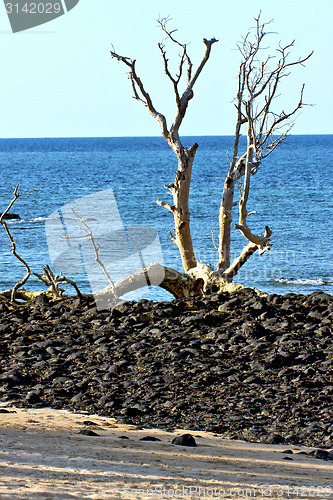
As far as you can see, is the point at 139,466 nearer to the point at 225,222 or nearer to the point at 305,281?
the point at 225,222

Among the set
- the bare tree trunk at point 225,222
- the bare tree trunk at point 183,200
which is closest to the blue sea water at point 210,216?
the bare tree trunk at point 183,200

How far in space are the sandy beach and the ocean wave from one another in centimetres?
1604

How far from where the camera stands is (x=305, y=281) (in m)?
22.2

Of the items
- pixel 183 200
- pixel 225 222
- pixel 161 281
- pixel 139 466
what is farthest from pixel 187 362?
pixel 183 200

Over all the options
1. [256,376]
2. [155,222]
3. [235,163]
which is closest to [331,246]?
[155,222]

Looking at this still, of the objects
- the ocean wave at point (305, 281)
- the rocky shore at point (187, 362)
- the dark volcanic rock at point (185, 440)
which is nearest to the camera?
the dark volcanic rock at point (185, 440)

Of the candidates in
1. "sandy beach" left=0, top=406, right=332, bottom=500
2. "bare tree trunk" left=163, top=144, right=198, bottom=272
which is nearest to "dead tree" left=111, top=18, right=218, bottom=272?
"bare tree trunk" left=163, top=144, right=198, bottom=272

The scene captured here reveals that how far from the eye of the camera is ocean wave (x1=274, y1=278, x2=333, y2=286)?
21.8 m

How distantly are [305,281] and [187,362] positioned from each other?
48.0ft

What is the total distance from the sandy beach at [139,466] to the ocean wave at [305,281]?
16.0 m

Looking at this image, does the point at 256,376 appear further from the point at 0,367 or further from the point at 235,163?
the point at 235,163

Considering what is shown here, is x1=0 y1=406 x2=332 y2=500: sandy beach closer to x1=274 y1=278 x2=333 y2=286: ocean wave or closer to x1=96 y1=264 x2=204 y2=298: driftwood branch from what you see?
x1=96 y1=264 x2=204 y2=298: driftwood branch

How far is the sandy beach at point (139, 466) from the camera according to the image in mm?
4629

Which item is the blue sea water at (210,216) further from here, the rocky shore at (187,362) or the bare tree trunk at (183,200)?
the rocky shore at (187,362)
